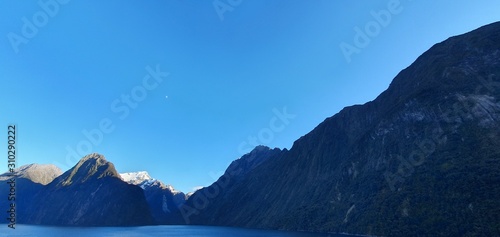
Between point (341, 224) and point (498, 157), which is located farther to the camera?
point (341, 224)

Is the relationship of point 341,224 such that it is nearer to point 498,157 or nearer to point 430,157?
point 430,157

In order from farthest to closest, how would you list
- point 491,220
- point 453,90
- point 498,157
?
point 453,90
point 498,157
point 491,220

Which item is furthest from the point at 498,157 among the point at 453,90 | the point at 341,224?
the point at 341,224

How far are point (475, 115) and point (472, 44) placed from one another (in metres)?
60.0

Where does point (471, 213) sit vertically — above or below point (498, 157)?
below

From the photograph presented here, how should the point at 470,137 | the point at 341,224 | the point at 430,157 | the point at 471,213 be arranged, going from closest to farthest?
1. the point at 471,213
2. the point at 470,137
3. the point at 430,157
4. the point at 341,224

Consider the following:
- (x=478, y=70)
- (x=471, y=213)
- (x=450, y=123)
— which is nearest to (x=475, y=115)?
(x=450, y=123)

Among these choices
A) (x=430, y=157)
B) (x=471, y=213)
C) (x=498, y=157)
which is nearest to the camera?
(x=471, y=213)

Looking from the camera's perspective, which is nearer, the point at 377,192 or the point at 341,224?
the point at 377,192

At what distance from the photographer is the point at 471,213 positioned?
10738cm

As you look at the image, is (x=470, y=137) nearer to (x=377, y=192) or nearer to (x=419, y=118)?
(x=419, y=118)

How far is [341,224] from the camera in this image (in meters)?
173

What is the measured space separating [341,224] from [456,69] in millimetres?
100169

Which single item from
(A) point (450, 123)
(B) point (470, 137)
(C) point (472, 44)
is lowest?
(B) point (470, 137)
